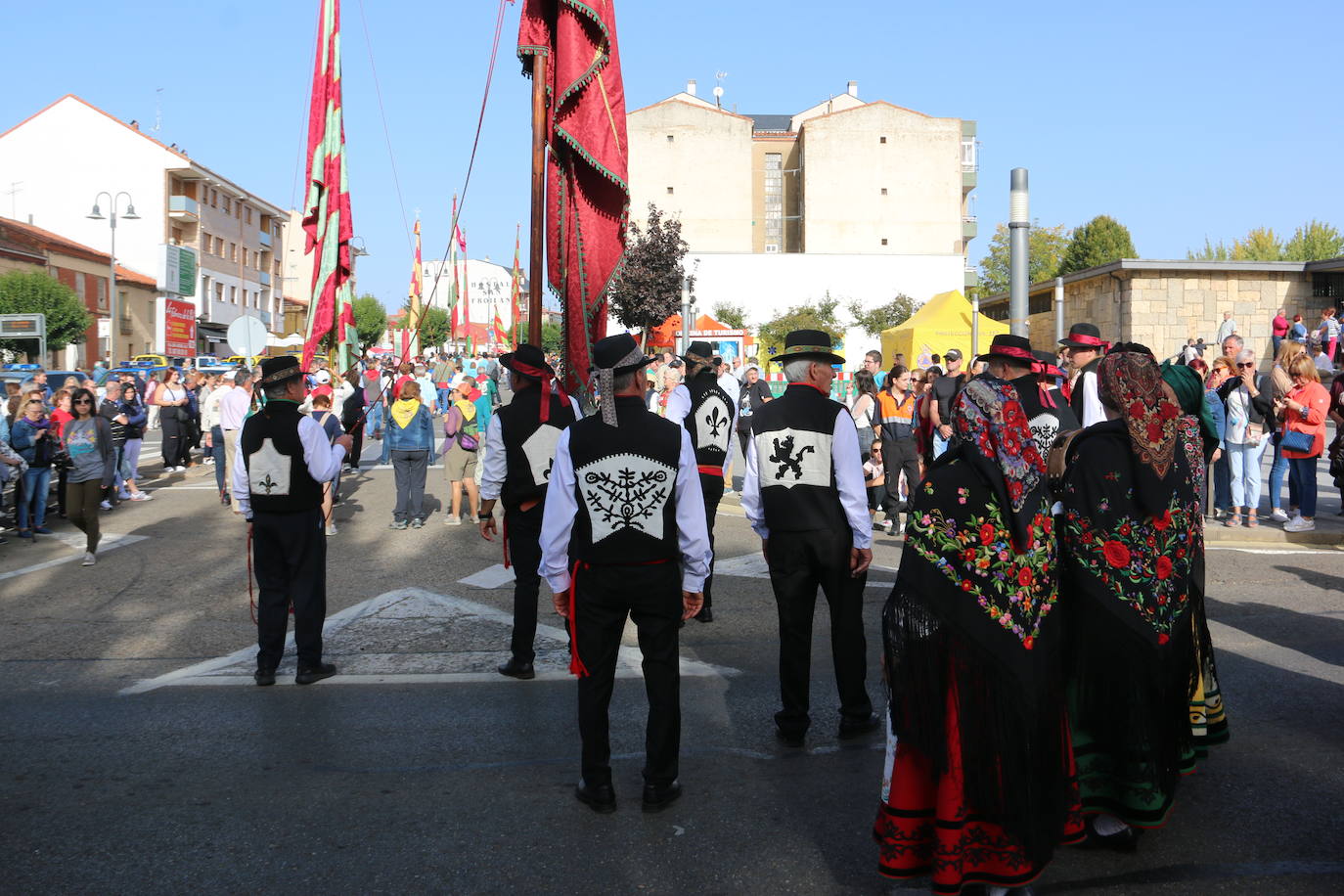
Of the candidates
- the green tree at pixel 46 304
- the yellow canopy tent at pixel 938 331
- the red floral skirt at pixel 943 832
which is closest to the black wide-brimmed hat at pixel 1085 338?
the red floral skirt at pixel 943 832

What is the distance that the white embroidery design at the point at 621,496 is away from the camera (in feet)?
14.5

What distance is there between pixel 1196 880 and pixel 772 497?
233 cm

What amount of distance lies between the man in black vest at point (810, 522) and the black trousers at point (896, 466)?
22.5 feet

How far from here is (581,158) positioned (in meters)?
6.45

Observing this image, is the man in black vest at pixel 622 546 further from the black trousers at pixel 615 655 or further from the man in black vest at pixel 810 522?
the man in black vest at pixel 810 522

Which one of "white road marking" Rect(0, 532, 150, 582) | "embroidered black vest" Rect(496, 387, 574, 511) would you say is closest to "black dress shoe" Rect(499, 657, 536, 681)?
"embroidered black vest" Rect(496, 387, 574, 511)

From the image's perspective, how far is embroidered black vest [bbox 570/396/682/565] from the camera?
443cm

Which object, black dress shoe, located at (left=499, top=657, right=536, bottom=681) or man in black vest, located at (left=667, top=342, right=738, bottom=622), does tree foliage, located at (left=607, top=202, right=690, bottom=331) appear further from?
black dress shoe, located at (left=499, top=657, right=536, bottom=681)

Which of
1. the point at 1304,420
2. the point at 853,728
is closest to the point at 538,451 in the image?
the point at 853,728

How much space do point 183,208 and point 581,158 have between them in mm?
62235

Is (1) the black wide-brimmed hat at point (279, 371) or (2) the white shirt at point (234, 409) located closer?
(1) the black wide-brimmed hat at point (279, 371)

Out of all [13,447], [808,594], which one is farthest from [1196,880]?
[13,447]

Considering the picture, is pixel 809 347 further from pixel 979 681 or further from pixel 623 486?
pixel 979 681

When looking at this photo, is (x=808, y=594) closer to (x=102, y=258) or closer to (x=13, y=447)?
(x=13, y=447)
